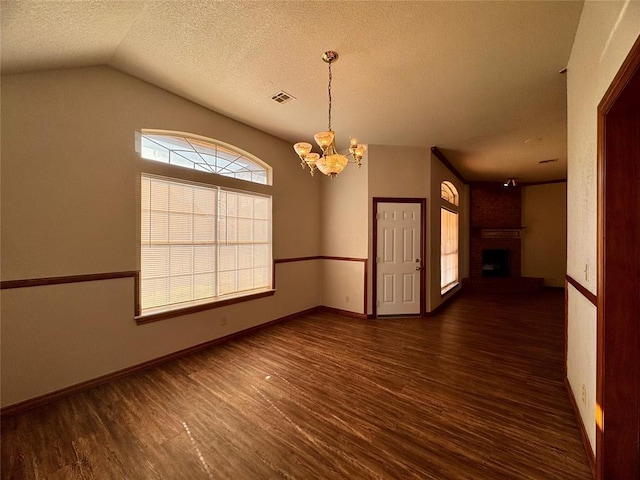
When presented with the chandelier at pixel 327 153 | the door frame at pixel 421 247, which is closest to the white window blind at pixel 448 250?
the door frame at pixel 421 247

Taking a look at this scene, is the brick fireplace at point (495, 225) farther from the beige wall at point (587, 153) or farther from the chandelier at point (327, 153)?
the chandelier at point (327, 153)

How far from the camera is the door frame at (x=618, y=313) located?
133cm

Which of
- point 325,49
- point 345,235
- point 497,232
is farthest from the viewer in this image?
point 497,232

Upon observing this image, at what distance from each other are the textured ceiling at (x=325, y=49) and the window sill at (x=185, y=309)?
88.7 inches

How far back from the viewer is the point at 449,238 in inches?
246

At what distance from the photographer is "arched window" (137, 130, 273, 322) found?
2832 mm

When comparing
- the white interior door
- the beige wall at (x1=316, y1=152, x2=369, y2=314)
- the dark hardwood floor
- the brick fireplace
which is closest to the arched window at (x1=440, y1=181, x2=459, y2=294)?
the brick fireplace

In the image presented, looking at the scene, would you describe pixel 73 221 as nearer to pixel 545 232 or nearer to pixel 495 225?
pixel 495 225

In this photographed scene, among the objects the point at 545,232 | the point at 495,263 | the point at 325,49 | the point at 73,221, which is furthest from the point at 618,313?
the point at 545,232

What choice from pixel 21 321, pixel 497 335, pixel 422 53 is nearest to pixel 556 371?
pixel 497 335

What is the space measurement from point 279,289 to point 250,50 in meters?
3.10

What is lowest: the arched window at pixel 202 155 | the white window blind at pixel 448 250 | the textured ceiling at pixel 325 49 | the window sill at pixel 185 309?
the window sill at pixel 185 309

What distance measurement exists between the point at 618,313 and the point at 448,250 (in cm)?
510

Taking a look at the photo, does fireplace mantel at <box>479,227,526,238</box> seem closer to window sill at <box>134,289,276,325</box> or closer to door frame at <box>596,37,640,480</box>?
window sill at <box>134,289,276,325</box>
